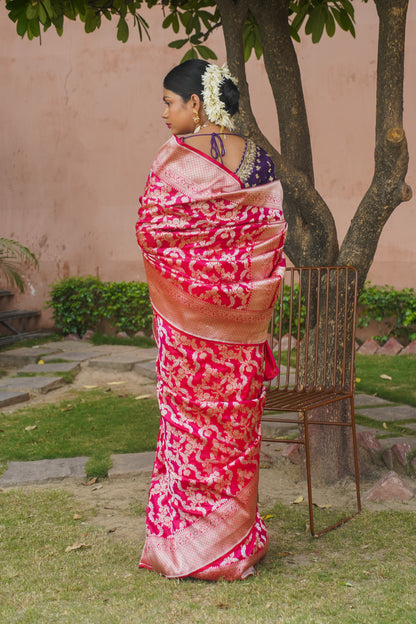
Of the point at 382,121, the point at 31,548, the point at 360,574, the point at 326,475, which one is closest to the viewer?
the point at 360,574

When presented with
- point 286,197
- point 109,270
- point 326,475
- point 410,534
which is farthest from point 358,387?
point 109,270

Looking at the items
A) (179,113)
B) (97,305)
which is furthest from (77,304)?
(179,113)

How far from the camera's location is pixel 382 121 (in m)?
3.60

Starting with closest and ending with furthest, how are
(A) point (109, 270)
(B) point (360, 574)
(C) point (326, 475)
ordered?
(B) point (360, 574), (C) point (326, 475), (A) point (109, 270)

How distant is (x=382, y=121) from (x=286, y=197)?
2.03 ft

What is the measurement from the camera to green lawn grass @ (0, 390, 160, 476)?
433 cm

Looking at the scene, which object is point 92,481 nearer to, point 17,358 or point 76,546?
point 76,546

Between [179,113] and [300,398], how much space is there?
1.39m

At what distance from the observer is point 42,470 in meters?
3.98

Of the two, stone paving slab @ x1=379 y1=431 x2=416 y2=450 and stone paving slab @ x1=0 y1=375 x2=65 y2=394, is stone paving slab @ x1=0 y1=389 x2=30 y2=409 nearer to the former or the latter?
stone paving slab @ x1=0 y1=375 x2=65 y2=394

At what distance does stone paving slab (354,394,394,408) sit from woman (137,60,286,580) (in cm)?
255

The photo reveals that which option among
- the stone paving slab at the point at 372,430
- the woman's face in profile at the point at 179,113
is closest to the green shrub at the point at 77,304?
the stone paving slab at the point at 372,430

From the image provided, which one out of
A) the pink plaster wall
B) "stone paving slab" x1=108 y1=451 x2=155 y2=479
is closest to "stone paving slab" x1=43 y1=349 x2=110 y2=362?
the pink plaster wall

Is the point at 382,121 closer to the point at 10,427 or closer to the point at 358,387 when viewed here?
the point at 358,387
